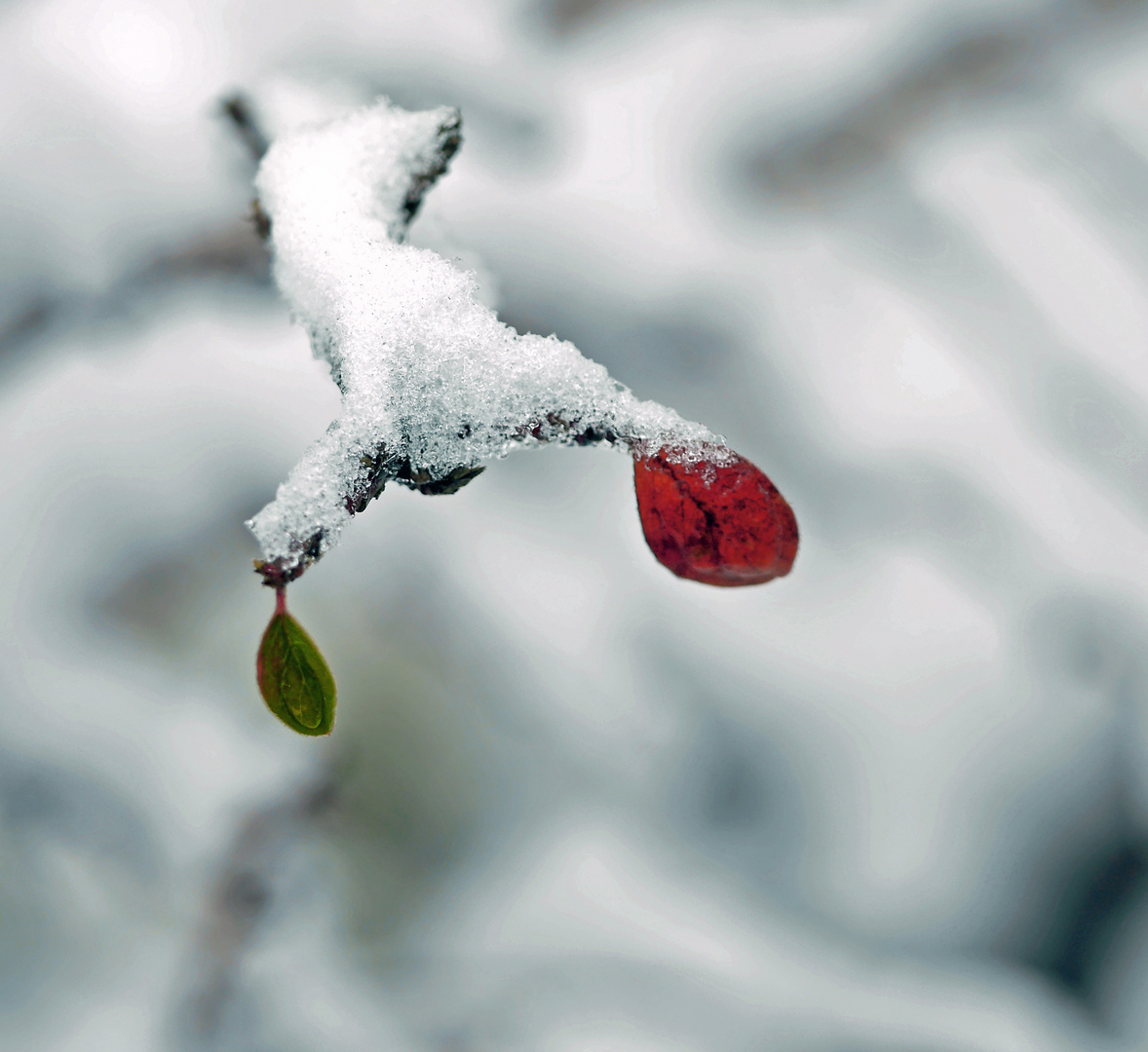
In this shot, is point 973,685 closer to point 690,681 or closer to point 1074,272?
point 690,681

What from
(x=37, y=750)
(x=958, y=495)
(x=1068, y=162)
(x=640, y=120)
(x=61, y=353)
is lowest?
(x=37, y=750)

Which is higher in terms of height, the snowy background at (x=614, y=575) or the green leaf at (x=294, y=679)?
the snowy background at (x=614, y=575)

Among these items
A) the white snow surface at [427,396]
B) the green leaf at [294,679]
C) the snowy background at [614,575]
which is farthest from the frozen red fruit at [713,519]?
the snowy background at [614,575]

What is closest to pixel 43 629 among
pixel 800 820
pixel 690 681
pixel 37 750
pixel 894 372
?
pixel 37 750

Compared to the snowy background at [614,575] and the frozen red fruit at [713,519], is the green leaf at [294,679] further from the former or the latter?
the snowy background at [614,575]

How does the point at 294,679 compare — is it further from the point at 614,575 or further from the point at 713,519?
the point at 614,575

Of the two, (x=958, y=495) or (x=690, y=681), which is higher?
(x=958, y=495)

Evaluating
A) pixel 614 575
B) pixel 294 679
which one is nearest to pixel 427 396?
pixel 294 679
